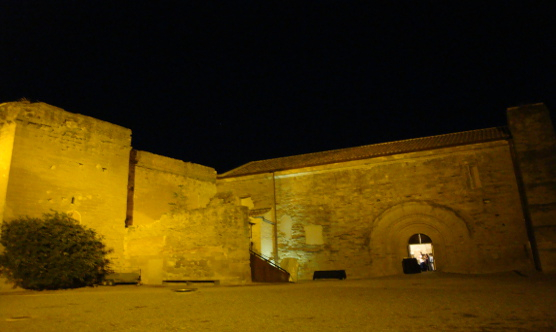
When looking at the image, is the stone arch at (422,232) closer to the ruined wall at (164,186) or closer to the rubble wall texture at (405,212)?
the rubble wall texture at (405,212)

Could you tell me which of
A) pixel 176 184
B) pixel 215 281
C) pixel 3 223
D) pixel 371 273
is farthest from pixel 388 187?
pixel 3 223

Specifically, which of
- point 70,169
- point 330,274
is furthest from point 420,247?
point 70,169

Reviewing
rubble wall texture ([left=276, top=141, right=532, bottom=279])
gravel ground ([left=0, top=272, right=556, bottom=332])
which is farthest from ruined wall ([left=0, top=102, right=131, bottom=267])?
rubble wall texture ([left=276, top=141, right=532, bottom=279])

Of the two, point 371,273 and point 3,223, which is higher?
point 3,223

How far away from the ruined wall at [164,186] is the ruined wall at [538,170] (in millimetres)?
A: 14476

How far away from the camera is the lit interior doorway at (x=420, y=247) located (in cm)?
1670

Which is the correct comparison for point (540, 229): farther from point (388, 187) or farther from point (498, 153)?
point (388, 187)

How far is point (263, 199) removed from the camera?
1920cm

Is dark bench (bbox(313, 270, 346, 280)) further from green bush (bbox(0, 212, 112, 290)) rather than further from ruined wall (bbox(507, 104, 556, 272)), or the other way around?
green bush (bbox(0, 212, 112, 290))

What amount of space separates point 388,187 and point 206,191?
30.9 ft

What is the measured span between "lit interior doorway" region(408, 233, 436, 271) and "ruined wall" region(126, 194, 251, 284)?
788 cm

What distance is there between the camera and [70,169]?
1375cm

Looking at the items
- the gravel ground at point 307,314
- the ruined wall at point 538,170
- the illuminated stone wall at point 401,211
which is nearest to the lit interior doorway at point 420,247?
the illuminated stone wall at point 401,211

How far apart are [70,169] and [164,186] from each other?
183 inches
